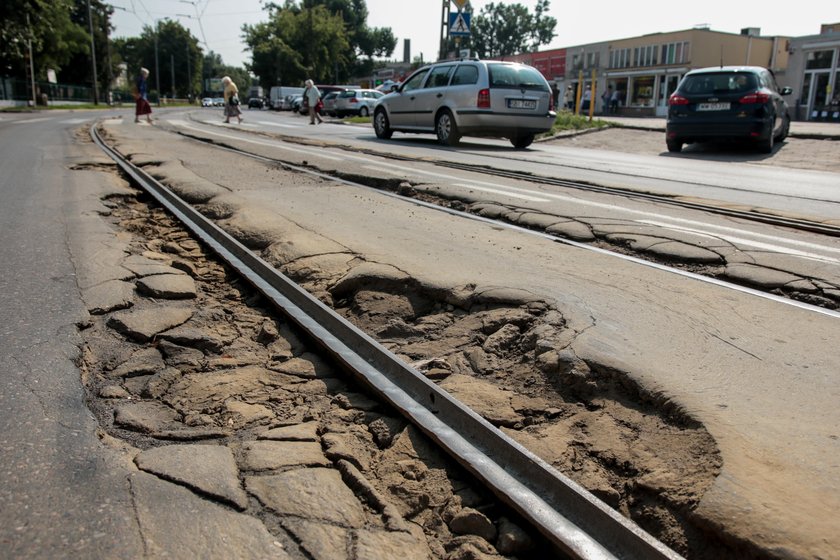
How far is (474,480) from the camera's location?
221cm

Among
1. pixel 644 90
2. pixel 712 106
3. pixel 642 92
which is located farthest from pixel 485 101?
pixel 642 92

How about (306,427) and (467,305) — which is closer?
(306,427)

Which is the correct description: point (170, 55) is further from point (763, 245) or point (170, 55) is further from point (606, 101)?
point (763, 245)

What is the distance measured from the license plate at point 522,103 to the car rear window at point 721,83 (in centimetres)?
305

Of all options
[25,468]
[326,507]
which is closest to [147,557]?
[326,507]

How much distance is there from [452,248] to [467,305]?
56.0 inches

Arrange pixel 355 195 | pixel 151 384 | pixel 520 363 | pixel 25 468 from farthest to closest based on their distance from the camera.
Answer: pixel 355 195 → pixel 520 363 → pixel 151 384 → pixel 25 468

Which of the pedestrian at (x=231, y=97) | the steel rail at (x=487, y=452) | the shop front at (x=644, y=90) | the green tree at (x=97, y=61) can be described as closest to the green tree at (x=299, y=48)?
the green tree at (x=97, y=61)

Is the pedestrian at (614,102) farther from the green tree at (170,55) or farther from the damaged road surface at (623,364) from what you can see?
the green tree at (170,55)

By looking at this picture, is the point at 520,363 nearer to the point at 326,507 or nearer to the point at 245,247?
the point at 326,507

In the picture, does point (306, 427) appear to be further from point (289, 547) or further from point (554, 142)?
point (554, 142)

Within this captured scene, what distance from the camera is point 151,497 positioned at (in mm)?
2045

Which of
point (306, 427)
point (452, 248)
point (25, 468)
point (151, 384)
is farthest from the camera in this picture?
point (452, 248)

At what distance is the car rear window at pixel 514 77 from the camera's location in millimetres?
14281
